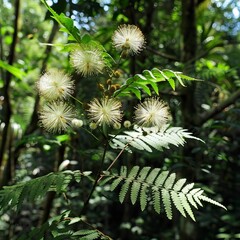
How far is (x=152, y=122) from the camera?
1114mm

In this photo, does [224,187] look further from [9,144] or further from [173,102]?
[9,144]

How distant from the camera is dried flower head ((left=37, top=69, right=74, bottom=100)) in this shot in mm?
1087

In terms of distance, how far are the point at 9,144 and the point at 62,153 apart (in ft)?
1.52

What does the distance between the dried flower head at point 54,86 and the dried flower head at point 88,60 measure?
72mm

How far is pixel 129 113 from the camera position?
6.82 feet

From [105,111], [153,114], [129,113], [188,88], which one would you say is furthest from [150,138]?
[188,88]

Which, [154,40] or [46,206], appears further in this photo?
[154,40]

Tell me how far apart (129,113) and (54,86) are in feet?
3.37

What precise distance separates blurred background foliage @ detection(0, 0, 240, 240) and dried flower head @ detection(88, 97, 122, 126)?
0.23 m

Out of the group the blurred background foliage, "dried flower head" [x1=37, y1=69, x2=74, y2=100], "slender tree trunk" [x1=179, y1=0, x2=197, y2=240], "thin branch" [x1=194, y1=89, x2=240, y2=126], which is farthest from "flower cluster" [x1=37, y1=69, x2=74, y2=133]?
"thin branch" [x1=194, y1=89, x2=240, y2=126]

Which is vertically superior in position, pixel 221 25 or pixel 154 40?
pixel 221 25

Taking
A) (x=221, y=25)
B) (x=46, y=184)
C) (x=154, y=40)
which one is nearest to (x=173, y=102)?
(x=154, y=40)

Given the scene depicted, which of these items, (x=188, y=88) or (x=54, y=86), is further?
(x=188, y=88)

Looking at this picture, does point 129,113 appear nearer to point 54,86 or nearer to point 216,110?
point 216,110
